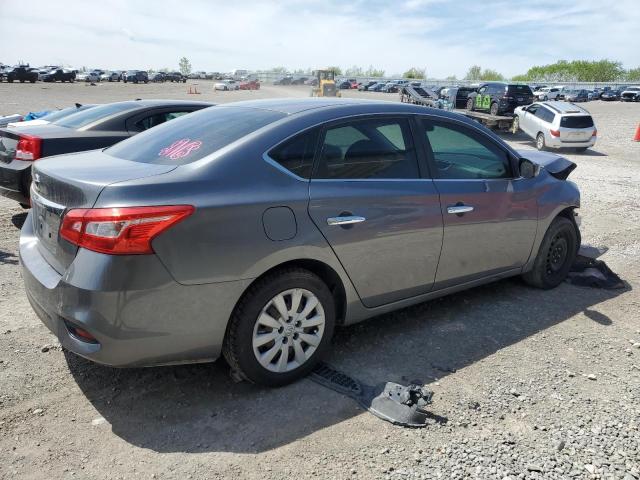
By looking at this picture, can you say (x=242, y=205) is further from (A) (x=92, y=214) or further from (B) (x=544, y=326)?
(B) (x=544, y=326)

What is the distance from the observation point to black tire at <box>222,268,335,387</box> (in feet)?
9.56

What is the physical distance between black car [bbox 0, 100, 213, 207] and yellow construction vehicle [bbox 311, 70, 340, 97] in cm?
3276

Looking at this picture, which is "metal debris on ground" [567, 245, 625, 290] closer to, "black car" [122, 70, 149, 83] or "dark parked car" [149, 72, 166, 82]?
"black car" [122, 70, 149, 83]

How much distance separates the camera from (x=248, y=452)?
2.65 meters

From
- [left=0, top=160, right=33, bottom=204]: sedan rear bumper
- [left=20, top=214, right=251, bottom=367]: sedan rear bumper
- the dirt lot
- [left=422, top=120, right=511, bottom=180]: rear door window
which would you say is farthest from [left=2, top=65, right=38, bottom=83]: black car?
[left=20, top=214, right=251, bottom=367]: sedan rear bumper

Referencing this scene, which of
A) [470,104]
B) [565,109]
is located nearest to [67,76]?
[470,104]

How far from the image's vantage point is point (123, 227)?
2537 mm

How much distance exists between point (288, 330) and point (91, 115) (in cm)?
521

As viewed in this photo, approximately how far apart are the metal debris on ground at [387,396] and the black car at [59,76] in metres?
64.1

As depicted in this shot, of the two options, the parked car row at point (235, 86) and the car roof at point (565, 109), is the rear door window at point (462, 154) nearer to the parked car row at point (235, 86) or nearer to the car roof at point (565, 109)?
the car roof at point (565, 109)

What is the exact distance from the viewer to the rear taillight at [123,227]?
8.33 feet

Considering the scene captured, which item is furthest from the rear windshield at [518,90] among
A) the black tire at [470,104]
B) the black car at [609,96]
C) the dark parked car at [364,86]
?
the dark parked car at [364,86]

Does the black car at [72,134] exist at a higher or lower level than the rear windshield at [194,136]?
lower

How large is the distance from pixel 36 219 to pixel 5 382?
3.27 feet
